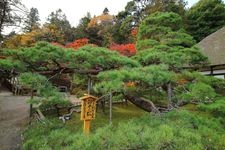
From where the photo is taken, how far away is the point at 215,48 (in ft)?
35.7

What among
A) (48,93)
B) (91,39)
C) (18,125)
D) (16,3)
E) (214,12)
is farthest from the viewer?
(91,39)

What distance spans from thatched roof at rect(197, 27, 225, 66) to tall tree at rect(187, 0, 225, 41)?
18.6ft

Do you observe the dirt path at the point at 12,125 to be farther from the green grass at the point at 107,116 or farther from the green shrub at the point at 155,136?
the green shrub at the point at 155,136

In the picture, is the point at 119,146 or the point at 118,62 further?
the point at 118,62

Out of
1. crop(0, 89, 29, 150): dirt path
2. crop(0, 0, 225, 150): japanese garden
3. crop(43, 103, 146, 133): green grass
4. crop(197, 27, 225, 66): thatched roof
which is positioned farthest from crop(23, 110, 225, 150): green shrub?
crop(197, 27, 225, 66): thatched roof

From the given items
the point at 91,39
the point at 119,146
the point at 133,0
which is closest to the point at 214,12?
the point at 133,0

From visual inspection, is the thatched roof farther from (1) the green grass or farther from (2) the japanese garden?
(1) the green grass

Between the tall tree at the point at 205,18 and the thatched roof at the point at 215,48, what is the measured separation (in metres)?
5.68

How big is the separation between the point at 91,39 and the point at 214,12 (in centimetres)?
1190

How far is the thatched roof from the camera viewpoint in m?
9.82

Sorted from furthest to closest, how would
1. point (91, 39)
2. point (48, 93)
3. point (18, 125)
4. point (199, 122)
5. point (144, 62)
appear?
point (91, 39)
point (18, 125)
point (144, 62)
point (48, 93)
point (199, 122)

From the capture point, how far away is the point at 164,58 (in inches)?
251

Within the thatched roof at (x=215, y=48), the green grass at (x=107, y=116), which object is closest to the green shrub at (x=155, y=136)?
the green grass at (x=107, y=116)

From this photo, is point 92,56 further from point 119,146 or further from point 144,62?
point 119,146
